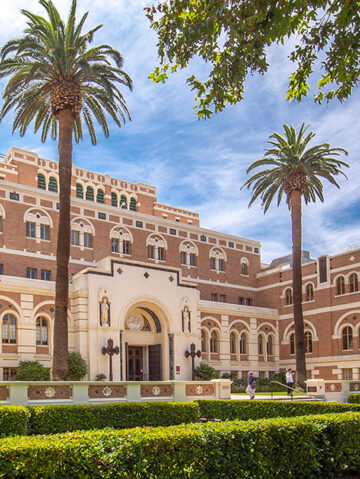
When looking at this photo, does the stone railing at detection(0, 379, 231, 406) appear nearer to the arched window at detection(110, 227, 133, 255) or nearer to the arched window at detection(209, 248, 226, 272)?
the arched window at detection(110, 227, 133, 255)

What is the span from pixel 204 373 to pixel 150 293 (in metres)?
6.65

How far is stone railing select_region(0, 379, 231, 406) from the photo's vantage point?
1934cm

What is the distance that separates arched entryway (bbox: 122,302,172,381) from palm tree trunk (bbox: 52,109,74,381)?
12.9 m

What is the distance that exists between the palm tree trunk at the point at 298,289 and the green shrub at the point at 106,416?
1567cm

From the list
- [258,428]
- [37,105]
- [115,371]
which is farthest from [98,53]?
[258,428]

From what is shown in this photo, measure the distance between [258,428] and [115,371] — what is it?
2460cm

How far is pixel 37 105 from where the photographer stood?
92.4 feet

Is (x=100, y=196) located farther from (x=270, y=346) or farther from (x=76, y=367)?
(x=76, y=367)

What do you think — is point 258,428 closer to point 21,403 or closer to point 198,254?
point 21,403

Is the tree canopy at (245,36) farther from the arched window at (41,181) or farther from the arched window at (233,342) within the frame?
the arched window at (41,181)

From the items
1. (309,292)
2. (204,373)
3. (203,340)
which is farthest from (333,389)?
(309,292)

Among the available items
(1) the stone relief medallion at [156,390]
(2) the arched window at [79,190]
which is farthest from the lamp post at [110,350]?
(2) the arched window at [79,190]

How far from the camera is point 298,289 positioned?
117 ft

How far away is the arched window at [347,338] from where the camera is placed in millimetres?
42562
